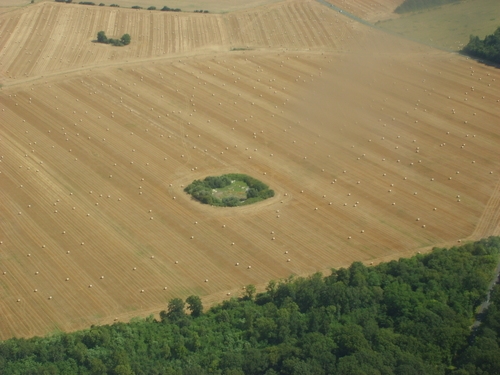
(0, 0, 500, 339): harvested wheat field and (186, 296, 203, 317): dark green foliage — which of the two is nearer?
(186, 296, 203, 317): dark green foliage

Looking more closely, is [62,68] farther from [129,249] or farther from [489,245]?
[489,245]

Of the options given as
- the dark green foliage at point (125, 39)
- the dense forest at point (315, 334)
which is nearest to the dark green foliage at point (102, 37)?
the dark green foliage at point (125, 39)

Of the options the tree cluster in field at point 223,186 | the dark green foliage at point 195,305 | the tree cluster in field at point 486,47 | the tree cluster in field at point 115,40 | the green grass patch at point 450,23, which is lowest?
the dark green foliage at point 195,305

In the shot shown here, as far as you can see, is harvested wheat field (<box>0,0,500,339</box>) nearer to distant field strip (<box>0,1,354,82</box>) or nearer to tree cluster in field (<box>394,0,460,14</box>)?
distant field strip (<box>0,1,354,82</box>)

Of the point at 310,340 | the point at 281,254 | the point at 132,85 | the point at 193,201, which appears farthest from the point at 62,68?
the point at 310,340

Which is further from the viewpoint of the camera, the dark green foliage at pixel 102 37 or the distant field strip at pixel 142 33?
the dark green foliage at pixel 102 37

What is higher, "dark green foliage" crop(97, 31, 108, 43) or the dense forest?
"dark green foliage" crop(97, 31, 108, 43)

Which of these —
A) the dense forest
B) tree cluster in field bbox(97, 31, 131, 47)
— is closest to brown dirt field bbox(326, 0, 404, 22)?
tree cluster in field bbox(97, 31, 131, 47)

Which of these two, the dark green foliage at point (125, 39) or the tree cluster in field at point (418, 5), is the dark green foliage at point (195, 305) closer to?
the dark green foliage at point (125, 39)
